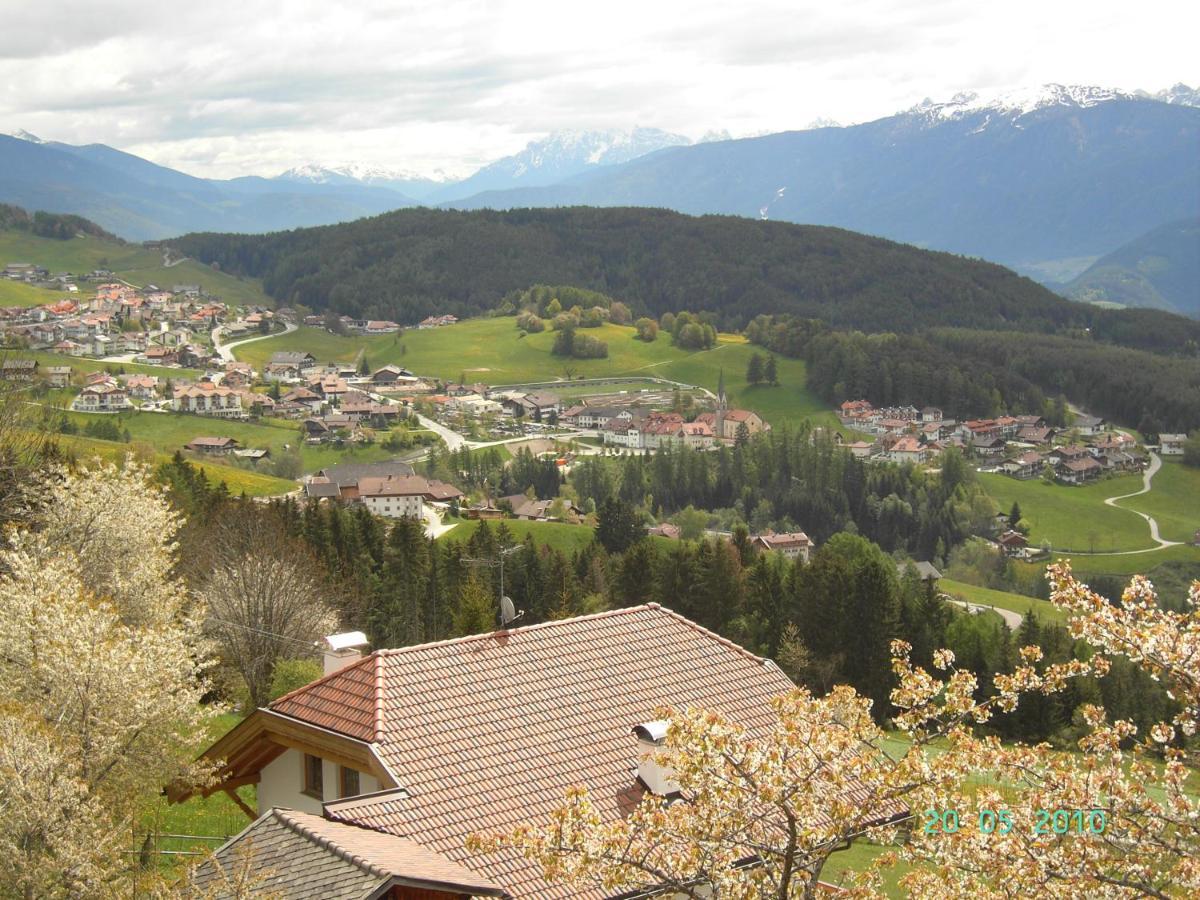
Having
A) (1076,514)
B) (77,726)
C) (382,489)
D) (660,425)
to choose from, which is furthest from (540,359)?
(77,726)

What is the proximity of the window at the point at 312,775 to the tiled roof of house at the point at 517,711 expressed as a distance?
699 mm

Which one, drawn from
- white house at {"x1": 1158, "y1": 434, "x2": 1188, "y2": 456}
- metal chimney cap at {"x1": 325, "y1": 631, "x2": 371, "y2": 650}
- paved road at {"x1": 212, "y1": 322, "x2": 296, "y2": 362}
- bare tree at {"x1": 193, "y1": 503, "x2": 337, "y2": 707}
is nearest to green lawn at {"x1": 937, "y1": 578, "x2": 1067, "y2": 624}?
bare tree at {"x1": 193, "y1": 503, "x2": 337, "y2": 707}

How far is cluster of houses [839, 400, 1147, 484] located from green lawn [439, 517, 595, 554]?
178ft

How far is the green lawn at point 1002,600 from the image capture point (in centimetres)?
7762

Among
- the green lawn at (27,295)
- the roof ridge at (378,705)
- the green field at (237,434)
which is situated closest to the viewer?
the roof ridge at (378,705)

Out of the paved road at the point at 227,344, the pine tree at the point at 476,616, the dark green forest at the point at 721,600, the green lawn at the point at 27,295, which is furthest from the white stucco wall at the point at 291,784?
the green lawn at the point at 27,295

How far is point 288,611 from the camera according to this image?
1415 inches

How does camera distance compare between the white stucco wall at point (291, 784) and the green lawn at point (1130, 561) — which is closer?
the white stucco wall at point (291, 784)

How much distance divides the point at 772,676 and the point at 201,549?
1075 inches

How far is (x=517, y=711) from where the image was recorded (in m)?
16.7

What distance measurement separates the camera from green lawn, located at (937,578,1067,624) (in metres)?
77.6

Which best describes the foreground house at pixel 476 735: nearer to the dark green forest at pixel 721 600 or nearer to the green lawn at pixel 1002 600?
the dark green forest at pixel 721 600

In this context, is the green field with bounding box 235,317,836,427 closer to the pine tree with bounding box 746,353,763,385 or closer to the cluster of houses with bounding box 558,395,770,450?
the pine tree with bounding box 746,353,763,385

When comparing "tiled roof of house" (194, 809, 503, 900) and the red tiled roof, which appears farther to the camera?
the red tiled roof
